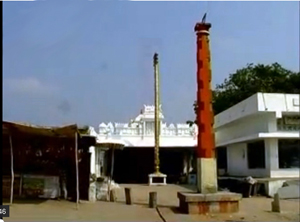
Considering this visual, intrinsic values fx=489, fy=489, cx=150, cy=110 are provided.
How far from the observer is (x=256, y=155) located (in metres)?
19.8

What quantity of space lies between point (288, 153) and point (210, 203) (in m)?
7.70

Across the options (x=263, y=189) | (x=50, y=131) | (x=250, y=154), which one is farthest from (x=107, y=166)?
(x=50, y=131)

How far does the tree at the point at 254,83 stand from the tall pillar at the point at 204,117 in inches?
610

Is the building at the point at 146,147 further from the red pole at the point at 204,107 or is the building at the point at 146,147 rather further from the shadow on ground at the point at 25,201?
the red pole at the point at 204,107

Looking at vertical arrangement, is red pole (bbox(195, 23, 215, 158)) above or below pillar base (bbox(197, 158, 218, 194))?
above

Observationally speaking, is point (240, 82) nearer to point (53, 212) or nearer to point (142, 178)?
point (142, 178)

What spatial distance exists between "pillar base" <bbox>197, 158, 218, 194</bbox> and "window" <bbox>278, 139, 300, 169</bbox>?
699cm

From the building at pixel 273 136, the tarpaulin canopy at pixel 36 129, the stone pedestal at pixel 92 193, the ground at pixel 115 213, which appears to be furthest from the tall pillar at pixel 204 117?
the building at pixel 273 136

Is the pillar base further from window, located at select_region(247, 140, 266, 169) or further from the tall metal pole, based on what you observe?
the tall metal pole

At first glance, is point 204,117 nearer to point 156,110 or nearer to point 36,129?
point 36,129

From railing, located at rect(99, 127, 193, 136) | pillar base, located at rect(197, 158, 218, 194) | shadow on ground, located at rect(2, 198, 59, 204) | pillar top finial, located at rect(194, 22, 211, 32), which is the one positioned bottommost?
shadow on ground, located at rect(2, 198, 59, 204)

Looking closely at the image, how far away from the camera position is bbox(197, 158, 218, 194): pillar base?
11784mm

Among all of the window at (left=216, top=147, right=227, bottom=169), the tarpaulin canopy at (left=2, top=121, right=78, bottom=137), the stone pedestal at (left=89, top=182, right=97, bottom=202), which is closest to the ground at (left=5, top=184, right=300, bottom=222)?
the stone pedestal at (left=89, top=182, right=97, bottom=202)

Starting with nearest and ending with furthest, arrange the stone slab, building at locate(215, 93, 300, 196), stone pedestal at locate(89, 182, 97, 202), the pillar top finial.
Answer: the pillar top finial, stone pedestal at locate(89, 182, 97, 202), the stone slab, building at locate(215, 93, 300, 196)
